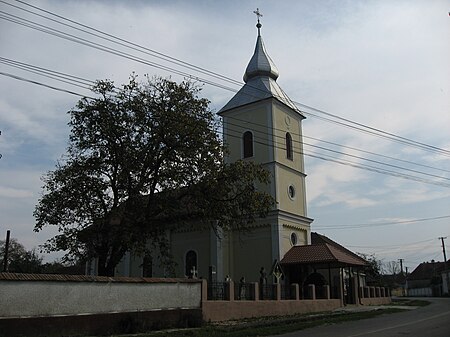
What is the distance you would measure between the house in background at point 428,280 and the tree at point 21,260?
52.8 metres

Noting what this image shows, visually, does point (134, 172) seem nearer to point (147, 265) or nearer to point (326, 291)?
point (147, 265)

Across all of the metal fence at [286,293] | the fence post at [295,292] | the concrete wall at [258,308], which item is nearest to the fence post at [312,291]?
the concrete wall at [258,308]

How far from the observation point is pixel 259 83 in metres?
35.8

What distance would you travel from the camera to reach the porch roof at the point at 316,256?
28.6 meters

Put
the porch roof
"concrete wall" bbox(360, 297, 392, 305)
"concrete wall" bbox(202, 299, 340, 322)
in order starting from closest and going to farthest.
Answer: "concrete wall" bbox(202, 299, 340, 322)
the porch roof
"concrete wall" bbox(360, 297, 392, 305)

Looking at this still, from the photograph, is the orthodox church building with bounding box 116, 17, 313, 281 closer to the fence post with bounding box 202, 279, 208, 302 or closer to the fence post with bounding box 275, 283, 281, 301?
the fence post with bounding box 275, 283, 281, 301

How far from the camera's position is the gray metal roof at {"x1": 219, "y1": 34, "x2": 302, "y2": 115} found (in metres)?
35.1

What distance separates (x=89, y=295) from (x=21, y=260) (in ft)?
151

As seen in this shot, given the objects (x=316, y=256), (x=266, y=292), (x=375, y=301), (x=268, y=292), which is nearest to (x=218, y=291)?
(x=266, y=292)

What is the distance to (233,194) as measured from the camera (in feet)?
83.4

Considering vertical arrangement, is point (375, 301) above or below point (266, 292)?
below

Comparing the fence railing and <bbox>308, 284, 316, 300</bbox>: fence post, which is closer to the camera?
the fence railing

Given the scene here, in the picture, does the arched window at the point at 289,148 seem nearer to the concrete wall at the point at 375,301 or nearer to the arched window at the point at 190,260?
the arched window at the point at 190,260

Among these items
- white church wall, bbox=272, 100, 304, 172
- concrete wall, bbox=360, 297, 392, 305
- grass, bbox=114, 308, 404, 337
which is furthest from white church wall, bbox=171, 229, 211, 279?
grass, bbox=114, 308, 404, 337
